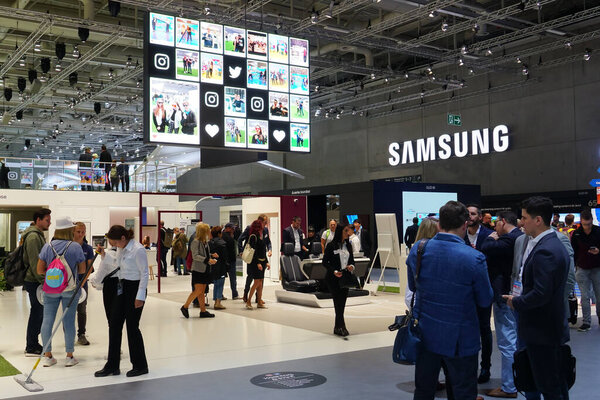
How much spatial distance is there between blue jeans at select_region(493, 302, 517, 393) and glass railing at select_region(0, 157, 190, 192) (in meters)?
16.7

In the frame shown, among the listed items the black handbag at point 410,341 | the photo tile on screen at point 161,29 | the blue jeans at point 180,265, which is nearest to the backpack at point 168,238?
the blue jeans at point 180,265

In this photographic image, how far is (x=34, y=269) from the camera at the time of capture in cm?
694

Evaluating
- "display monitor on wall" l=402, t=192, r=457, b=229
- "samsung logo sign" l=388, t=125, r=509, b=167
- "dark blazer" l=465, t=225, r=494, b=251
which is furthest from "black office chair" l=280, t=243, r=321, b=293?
"samsung logo sign" l=388, t=125, r=509, b=167

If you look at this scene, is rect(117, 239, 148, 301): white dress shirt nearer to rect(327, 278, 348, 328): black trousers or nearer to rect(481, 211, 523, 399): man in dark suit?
rect(327, 278, 348, 328): black trousers

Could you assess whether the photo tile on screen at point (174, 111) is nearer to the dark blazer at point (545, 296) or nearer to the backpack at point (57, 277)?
the backpack at point (57, 277)

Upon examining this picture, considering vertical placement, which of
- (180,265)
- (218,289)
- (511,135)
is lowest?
(180,265)

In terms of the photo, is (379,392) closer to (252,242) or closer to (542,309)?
(542,309)

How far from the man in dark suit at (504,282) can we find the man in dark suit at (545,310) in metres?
1.44

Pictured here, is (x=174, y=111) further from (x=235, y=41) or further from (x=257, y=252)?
(x=257, y=252)

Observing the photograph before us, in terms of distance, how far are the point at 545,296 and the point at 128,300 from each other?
12.7 feet

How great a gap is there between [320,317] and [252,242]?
6.15 feet

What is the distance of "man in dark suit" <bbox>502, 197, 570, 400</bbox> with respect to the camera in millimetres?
3461

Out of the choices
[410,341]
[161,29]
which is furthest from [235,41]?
[410,341]

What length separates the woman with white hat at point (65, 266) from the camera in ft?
21.1
